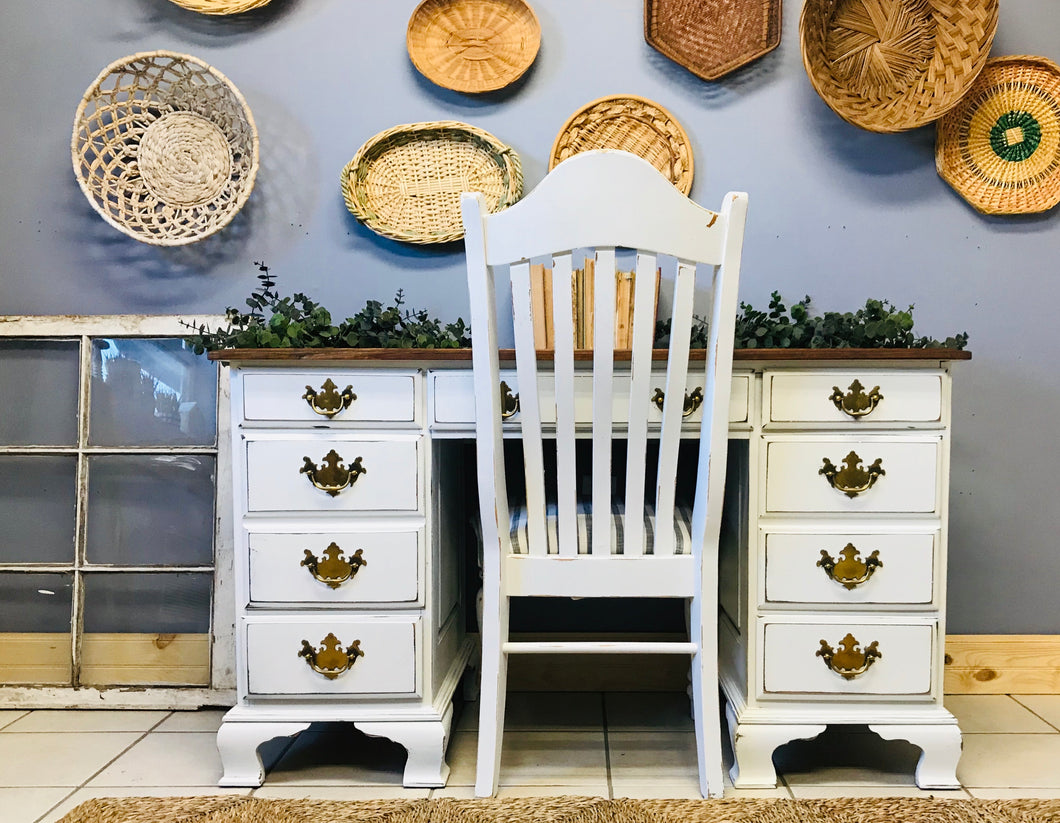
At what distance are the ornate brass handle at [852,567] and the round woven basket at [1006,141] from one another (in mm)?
1024

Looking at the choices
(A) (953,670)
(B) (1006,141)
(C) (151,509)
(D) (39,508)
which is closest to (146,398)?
(C) (151,509)

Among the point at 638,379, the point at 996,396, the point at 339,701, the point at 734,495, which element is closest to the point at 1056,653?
the point at 996,396

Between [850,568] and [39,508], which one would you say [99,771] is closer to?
[39,508]

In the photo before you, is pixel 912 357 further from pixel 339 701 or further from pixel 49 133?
pixel 49 133

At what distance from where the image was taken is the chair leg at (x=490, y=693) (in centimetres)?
138

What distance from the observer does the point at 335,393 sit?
1.44 meters

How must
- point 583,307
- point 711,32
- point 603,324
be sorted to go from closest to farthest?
point 603,324 < point 583,307 < point 711,32

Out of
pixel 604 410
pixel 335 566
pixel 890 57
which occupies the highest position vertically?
pixel 890 57

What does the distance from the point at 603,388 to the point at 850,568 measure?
23.1 inches

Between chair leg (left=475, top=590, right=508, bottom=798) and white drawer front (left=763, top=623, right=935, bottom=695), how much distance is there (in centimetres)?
50

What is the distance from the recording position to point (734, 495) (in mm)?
1587

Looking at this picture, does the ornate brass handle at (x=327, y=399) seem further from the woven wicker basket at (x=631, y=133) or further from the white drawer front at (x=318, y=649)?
the woven wicker basket at (x=631, y=133)

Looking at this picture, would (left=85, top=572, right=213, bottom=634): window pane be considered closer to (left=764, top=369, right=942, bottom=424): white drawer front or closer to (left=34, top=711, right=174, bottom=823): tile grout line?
(left=34, top=711, right=174, bottom=823): tile grout line

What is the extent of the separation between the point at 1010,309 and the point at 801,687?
114 centimetres
